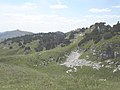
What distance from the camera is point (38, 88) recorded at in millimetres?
29891

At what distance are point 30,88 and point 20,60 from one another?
58.3 meters

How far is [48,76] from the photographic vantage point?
48031 mm

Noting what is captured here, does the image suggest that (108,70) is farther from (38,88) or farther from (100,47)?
(38,88)

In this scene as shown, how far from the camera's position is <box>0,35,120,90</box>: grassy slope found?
1242 inches

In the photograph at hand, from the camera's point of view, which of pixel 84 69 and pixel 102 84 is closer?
pixel 102 84

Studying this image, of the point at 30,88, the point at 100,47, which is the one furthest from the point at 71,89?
the point at 100,47

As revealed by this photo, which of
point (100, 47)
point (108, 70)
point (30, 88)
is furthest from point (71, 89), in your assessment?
point (100, 47)

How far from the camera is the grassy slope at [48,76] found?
31.5 m

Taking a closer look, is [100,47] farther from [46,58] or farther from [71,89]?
[71,89]

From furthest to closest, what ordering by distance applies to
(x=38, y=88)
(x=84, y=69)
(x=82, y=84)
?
(x=84, y=69), (x=82, y=84), (x=38, y=88)

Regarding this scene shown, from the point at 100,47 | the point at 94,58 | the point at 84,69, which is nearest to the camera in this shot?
the point at 84,69

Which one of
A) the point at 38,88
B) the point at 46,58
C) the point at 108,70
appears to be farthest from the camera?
the point at 46,58

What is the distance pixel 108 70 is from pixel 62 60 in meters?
26.5

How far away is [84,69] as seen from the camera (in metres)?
70.2
